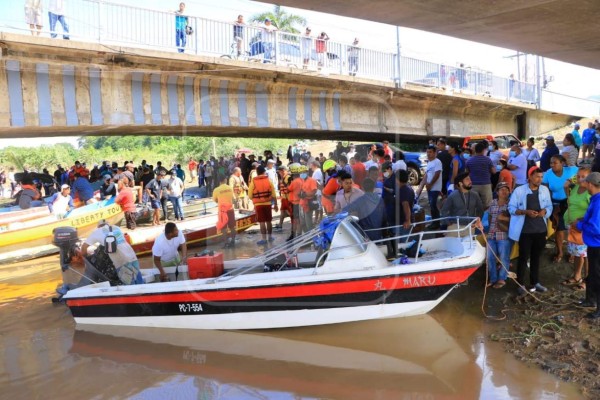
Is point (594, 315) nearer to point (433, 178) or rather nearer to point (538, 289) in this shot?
point (538, 289)

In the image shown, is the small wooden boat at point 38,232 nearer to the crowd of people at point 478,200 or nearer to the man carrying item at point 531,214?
the crowd of people at point 478,200

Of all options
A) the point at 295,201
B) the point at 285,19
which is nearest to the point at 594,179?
the point at 295,201

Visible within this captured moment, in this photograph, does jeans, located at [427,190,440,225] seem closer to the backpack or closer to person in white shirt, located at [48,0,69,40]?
the backpack

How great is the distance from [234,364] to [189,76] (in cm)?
999

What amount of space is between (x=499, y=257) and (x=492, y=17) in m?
4.11

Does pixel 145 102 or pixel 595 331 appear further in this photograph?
pixel 145 102

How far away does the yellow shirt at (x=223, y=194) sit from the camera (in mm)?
12133

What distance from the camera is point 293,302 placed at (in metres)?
6.90

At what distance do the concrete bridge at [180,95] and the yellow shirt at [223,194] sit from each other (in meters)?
3.55

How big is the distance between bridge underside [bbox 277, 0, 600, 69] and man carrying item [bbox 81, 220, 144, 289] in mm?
4238

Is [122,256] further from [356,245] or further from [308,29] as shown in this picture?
[308,29]

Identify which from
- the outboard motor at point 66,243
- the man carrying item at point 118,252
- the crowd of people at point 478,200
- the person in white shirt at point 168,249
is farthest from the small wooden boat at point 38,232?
the person in white shirt at point 168,249

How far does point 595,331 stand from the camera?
6223 mm

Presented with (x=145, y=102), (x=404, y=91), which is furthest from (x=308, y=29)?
(x=145, y=102)
